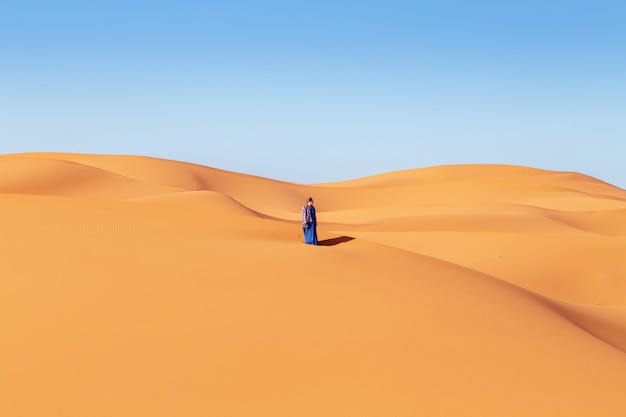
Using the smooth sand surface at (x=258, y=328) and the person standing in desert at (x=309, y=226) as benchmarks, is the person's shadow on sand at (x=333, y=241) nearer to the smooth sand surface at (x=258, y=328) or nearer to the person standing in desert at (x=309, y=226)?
the smooth sand surface at (x=258, y=328)

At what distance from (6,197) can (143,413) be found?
9.77m

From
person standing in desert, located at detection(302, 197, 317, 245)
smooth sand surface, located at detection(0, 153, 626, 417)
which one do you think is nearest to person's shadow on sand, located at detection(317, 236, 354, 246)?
smooth sand surface, located at detection(0, 153, 626, 417)

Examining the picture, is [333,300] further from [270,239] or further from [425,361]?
[270,239]

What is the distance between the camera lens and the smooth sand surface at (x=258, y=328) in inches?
219

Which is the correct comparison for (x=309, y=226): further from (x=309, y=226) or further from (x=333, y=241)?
(x=333, y=241)

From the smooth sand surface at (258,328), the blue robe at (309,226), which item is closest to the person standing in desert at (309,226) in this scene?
the blue robe at (309,226)

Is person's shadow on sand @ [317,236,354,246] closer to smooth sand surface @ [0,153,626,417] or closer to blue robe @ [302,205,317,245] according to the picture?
smooth sand surface @ [0,153,626,417]

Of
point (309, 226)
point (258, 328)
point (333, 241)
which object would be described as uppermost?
point (309, 226)

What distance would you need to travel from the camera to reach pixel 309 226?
12078mm

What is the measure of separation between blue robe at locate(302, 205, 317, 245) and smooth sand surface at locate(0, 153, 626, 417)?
1.54 ft

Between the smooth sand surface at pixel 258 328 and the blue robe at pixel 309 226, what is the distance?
1.54ft

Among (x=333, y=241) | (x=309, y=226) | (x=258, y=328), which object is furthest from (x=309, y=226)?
(x=258, y=328)

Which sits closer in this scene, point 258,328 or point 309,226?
point 258,328

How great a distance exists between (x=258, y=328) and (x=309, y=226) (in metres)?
5.33
